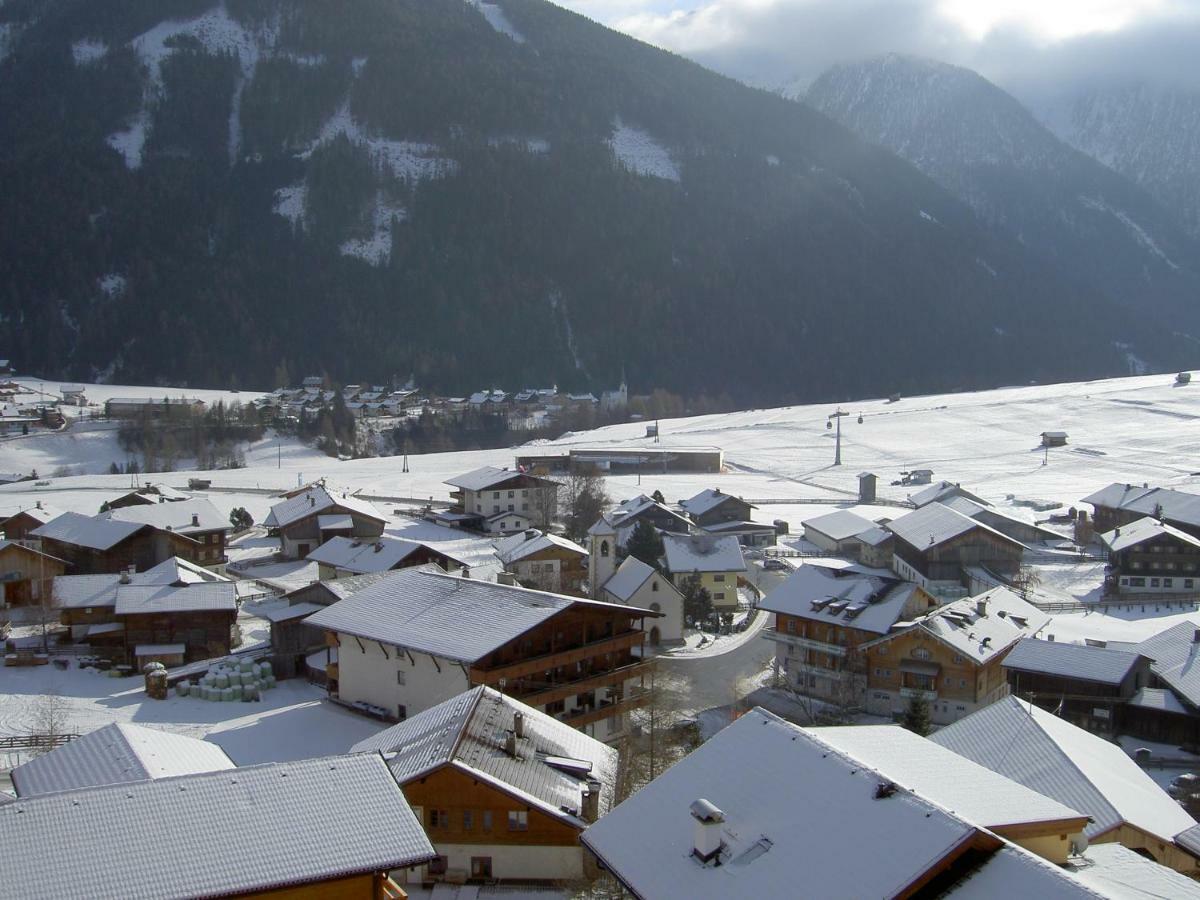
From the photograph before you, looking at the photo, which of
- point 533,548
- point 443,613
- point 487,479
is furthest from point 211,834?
point 487,479

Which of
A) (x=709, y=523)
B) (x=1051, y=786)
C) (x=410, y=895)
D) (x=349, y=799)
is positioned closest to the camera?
(x=349, y=799)

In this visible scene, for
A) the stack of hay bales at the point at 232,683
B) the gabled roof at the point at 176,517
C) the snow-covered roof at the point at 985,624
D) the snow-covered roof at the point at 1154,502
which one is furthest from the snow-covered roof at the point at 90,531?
the snow-covered roof at the point at 1154,502

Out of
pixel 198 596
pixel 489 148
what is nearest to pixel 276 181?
pixel 489 148

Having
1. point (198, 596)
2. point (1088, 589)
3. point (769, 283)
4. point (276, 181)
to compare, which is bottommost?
point (1088, 589)

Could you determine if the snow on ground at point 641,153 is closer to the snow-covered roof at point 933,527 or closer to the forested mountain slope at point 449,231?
the forested mountain slope at point 449,231

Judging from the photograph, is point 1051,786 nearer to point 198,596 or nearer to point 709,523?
point 198,596

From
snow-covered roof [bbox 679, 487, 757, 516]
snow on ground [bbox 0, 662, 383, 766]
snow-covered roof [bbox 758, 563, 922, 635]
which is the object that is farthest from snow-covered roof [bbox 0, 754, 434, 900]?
snow-covered roof [bbox 679, 487, 757, 516]

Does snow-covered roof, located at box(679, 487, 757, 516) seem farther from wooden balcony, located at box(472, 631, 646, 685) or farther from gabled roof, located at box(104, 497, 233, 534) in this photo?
wooden balcony, located at box(472, 631, 646, 685)
